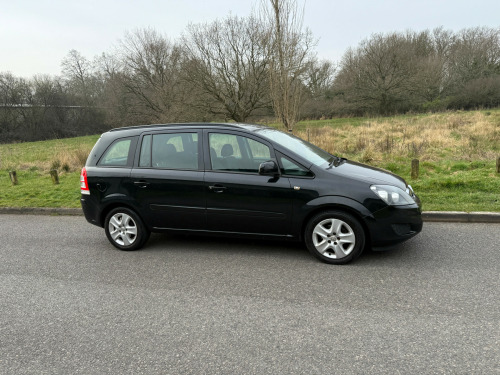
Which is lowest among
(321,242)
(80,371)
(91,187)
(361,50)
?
(80,371)

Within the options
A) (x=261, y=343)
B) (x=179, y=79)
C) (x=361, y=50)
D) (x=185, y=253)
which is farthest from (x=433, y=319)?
(x=361, y=50)

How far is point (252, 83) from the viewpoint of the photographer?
82.6 ft

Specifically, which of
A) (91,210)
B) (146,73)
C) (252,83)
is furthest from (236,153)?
(146,73)

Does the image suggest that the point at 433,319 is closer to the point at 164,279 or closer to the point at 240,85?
the point at 164,279

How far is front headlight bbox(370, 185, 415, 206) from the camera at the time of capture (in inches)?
165

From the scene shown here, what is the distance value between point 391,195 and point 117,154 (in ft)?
12.8

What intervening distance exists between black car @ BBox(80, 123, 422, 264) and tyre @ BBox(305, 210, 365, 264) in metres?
0.01

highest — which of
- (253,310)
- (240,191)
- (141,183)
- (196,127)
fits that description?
(196,127)

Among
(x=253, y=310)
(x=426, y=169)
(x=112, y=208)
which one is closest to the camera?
(x=253, y=310)

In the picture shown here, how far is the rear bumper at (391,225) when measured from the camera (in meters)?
4.15

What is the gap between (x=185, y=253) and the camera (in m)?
4.93

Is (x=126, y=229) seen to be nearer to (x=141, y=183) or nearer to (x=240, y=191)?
(x=141, y=183)

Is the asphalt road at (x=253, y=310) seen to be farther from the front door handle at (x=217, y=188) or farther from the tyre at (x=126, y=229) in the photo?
the front door handle at (x=217, y=188)

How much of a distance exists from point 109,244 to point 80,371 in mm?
3137
